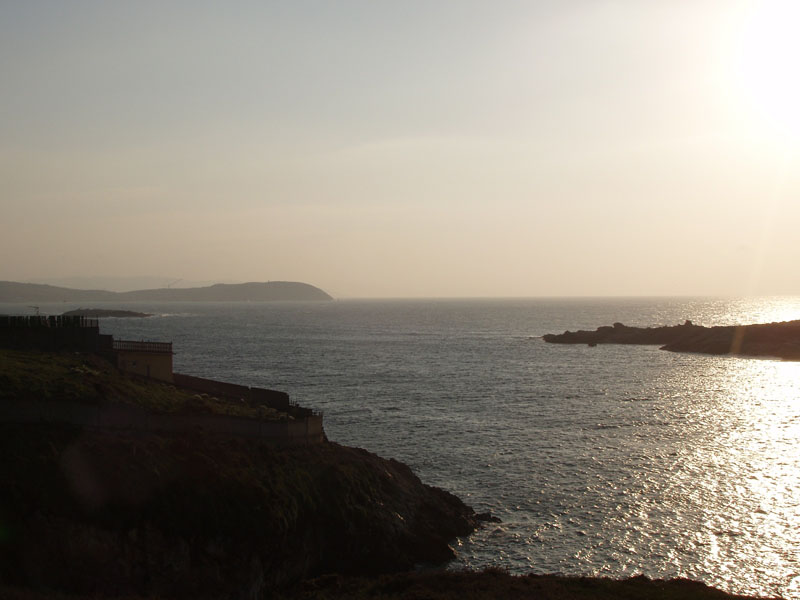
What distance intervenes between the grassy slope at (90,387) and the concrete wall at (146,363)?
4.44 ft

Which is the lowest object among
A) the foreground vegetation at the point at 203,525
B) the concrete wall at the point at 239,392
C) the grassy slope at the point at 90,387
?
the foreground vegetation at the point at 203,525

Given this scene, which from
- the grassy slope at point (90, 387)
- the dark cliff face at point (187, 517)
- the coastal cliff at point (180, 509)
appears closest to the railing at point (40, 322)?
the grassy slope at point (90, 387)

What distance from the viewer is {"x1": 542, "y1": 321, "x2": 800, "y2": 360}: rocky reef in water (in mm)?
138375

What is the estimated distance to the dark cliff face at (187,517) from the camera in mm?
24625


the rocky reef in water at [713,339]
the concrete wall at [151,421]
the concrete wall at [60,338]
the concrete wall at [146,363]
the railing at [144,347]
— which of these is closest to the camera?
the concrete wall at [151,421]

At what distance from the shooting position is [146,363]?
45.5m

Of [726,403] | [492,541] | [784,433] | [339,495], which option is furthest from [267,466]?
[726,403]

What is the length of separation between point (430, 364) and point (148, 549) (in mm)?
92147

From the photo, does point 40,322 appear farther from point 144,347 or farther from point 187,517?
point 187,517

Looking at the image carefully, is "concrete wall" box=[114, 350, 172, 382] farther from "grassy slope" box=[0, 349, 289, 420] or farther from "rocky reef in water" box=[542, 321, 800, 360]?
"rocky reef in water" box=[542, 321, 800, 360]

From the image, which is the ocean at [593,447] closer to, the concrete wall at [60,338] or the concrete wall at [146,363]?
the concrete wall at [146,363]

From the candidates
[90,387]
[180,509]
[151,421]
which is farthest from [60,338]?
[180,509]

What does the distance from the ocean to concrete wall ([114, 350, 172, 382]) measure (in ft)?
52.2

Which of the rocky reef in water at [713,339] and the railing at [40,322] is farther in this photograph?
the rocky reef in water at [713,339]
